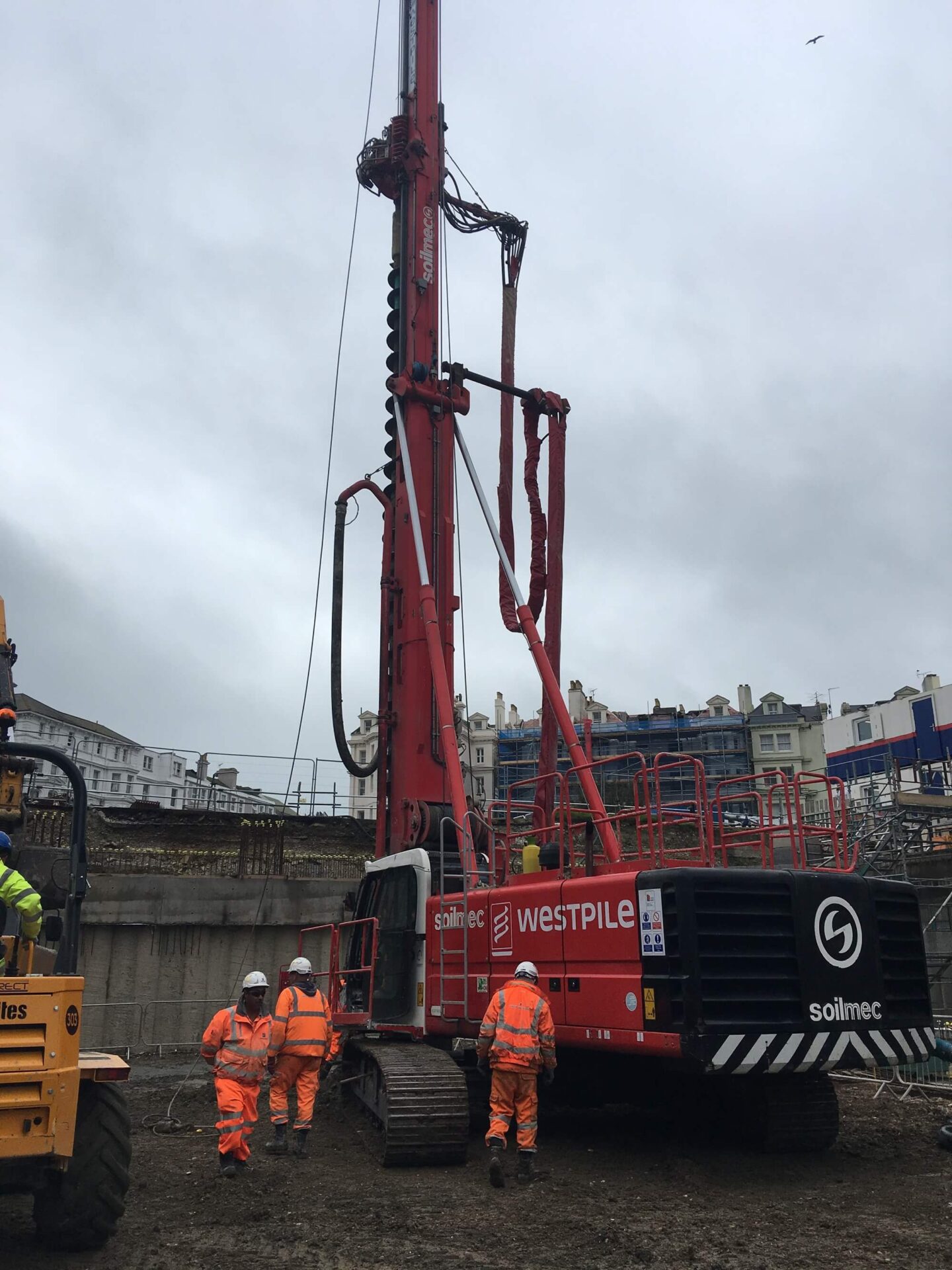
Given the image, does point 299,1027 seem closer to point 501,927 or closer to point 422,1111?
point 422,1111

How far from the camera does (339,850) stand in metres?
23.0

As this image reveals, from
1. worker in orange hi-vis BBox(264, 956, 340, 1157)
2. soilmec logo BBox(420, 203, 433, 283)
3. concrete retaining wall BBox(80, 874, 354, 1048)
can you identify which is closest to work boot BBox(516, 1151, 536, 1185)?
worker in orange hi-vis BBox(264, 956, 340, 1157)

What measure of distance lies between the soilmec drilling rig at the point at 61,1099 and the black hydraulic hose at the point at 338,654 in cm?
629

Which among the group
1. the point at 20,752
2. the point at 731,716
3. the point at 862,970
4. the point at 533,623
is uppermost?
the point at 731,716

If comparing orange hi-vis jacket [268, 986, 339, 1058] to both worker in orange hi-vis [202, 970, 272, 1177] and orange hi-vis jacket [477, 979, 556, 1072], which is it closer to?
worker in orange hi-vis [202, 970, 272, 1177]

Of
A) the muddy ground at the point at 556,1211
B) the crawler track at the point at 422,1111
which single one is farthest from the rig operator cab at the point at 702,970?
the muddy ground at the point at 556,1211

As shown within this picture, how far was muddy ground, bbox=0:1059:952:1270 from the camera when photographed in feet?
19.9

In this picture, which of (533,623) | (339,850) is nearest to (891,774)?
(339,850)

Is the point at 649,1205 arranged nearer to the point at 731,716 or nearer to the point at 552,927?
the point at 552,927

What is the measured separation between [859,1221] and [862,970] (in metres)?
→ 1.81

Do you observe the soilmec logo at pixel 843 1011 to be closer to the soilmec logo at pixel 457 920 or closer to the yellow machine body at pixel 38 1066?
the soilmec logo at pixel 457 920

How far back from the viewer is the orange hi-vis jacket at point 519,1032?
794 centimetres

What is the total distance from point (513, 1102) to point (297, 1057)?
2069 mm

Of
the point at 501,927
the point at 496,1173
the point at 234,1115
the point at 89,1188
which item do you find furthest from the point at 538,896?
the point at 89,1188
